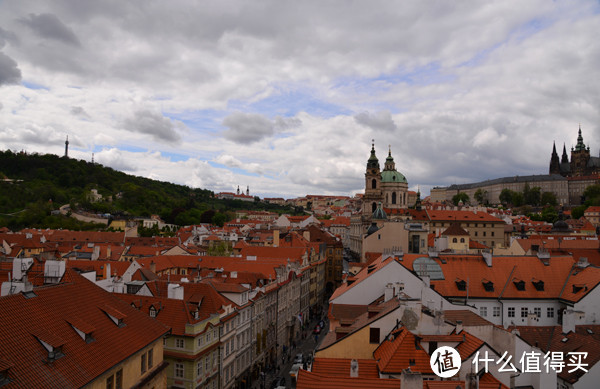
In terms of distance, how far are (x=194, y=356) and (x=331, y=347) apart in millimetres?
9965

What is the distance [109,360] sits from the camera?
58.8 feet

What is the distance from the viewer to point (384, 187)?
400 feet

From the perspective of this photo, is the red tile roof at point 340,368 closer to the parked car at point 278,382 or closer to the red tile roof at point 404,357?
the red tile roof at point 404,357

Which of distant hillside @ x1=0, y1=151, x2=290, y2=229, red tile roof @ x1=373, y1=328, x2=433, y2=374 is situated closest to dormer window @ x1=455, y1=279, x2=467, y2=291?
red tile roof @ x1=373, y1=328, x2=433, y2=374

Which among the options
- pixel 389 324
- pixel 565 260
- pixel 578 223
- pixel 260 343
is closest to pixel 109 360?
pixel 389 324

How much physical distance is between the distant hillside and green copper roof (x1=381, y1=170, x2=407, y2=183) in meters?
61.2

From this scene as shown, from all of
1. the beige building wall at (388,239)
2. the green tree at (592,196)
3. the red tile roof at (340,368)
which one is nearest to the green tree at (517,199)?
the green tree at (592,196)

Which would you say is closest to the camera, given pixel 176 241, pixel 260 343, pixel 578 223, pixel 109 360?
pixel 109 360

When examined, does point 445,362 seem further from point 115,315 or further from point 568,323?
point 568,323

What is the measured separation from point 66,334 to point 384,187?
358 feet

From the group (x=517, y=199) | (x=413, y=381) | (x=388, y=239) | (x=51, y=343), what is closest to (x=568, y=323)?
(x=413, y=381)

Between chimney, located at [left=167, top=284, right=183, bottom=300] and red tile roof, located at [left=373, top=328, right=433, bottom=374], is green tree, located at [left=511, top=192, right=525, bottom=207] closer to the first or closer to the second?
chimney, located at [left=167, top=284, right=183, bottom=300]

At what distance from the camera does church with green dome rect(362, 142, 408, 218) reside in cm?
11969

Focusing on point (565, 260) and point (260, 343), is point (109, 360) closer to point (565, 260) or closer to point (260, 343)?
point (260, 343)
